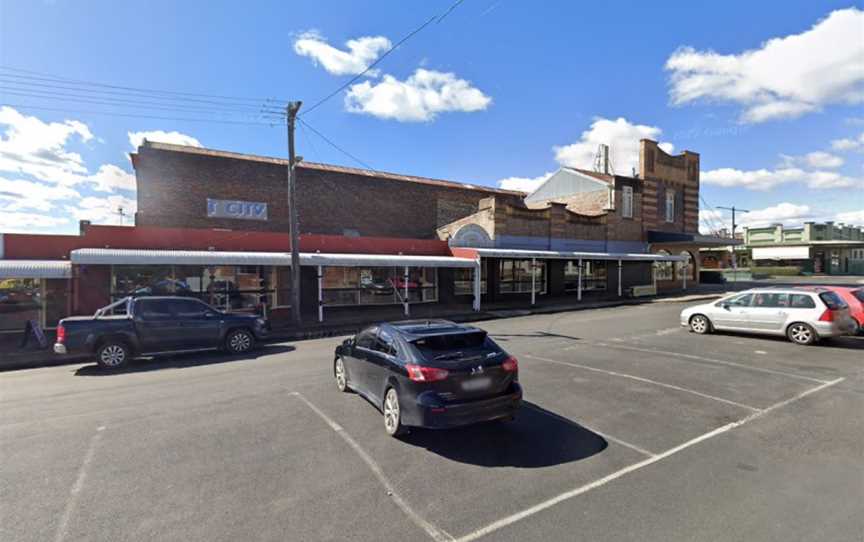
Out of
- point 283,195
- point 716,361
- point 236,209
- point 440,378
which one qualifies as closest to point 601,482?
point 440,378

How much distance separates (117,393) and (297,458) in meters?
4.87

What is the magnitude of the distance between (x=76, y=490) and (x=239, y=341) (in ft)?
24.1

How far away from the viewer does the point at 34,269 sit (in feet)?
41.3

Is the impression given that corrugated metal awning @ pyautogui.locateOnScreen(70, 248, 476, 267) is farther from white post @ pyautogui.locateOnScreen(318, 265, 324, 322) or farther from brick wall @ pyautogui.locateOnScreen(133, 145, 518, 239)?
brick wall @ pyautogui.locateOnScreen(133, 145, 518, 239)

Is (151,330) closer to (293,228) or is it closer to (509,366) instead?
(293,228)

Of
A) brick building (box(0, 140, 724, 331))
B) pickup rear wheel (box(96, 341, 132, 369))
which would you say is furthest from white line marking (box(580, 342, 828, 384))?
pickup rear wheel (box(96, 341, 132, 369))

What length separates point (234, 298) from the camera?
1609 centimetres

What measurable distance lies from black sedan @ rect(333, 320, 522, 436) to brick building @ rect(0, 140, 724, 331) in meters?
11.0

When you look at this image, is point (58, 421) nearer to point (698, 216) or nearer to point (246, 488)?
point (246, 488)

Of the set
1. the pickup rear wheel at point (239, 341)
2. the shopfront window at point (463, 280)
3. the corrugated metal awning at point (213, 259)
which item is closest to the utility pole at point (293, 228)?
the corrugated metal awning at point (213, 259)

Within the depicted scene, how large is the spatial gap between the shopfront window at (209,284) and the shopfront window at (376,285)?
2.06 m

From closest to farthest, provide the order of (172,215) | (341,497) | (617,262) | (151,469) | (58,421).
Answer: (341,497), (151,469), (58,421), (172,215), (617,262)

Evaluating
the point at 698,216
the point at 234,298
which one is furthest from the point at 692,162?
the point at 234,298

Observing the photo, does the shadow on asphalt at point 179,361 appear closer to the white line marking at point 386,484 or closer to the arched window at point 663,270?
the white line marking at point 386,484
